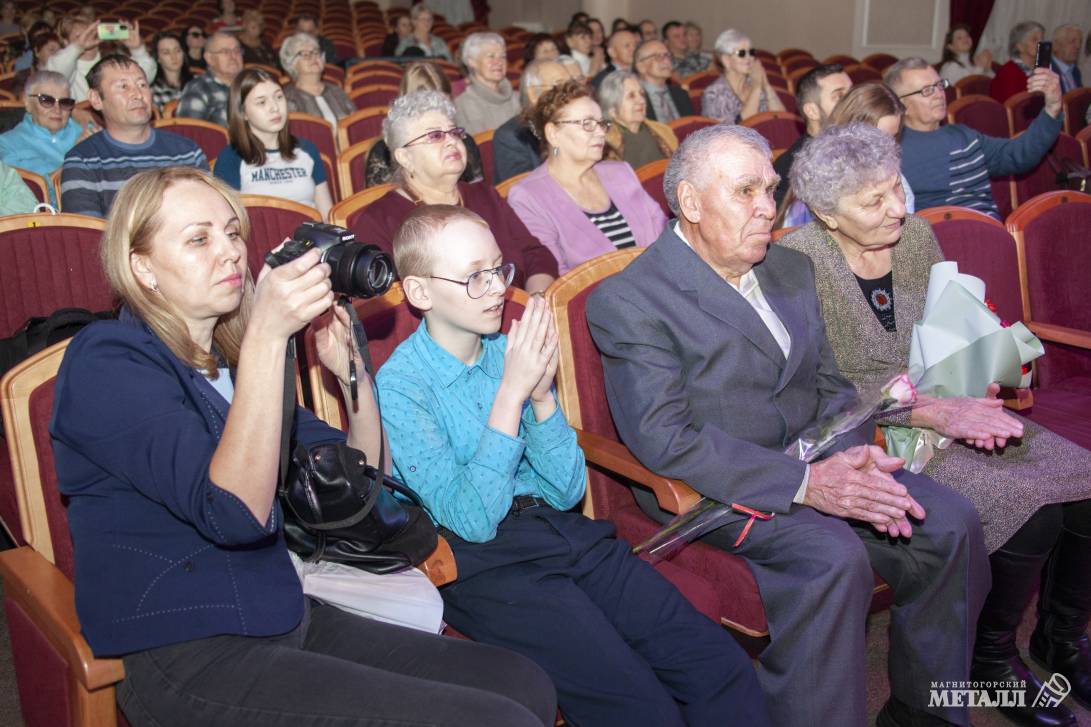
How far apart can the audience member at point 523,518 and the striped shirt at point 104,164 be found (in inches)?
68.6

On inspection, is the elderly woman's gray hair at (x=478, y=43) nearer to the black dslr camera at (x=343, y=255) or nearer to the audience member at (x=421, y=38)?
the black dslr camera at (x=343, y=255)

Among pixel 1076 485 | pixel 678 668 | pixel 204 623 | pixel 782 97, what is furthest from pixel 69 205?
pixel 782 97

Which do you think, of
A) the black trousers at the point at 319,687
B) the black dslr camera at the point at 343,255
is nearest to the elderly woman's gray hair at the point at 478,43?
the black dslr camera at the point at 343,255

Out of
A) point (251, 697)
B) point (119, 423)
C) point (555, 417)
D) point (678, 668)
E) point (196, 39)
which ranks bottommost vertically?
point (678, 668)

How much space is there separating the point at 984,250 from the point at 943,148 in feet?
3.54

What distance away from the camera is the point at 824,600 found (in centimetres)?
166

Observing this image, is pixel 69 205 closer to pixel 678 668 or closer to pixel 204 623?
pixel 204 623

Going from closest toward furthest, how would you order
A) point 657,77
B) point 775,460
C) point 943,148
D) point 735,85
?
point 775,460 < point 943,148 < point 735,85 < point 657,77

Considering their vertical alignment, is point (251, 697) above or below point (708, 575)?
above

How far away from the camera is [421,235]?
1696 millimetres

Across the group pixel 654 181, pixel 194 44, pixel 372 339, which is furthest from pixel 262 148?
pixel 194 44

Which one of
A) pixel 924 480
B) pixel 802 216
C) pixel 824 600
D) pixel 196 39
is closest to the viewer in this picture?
pixel 824 600

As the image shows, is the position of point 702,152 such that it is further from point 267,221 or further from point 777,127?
point 777,127

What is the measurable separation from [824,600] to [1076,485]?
687mm
